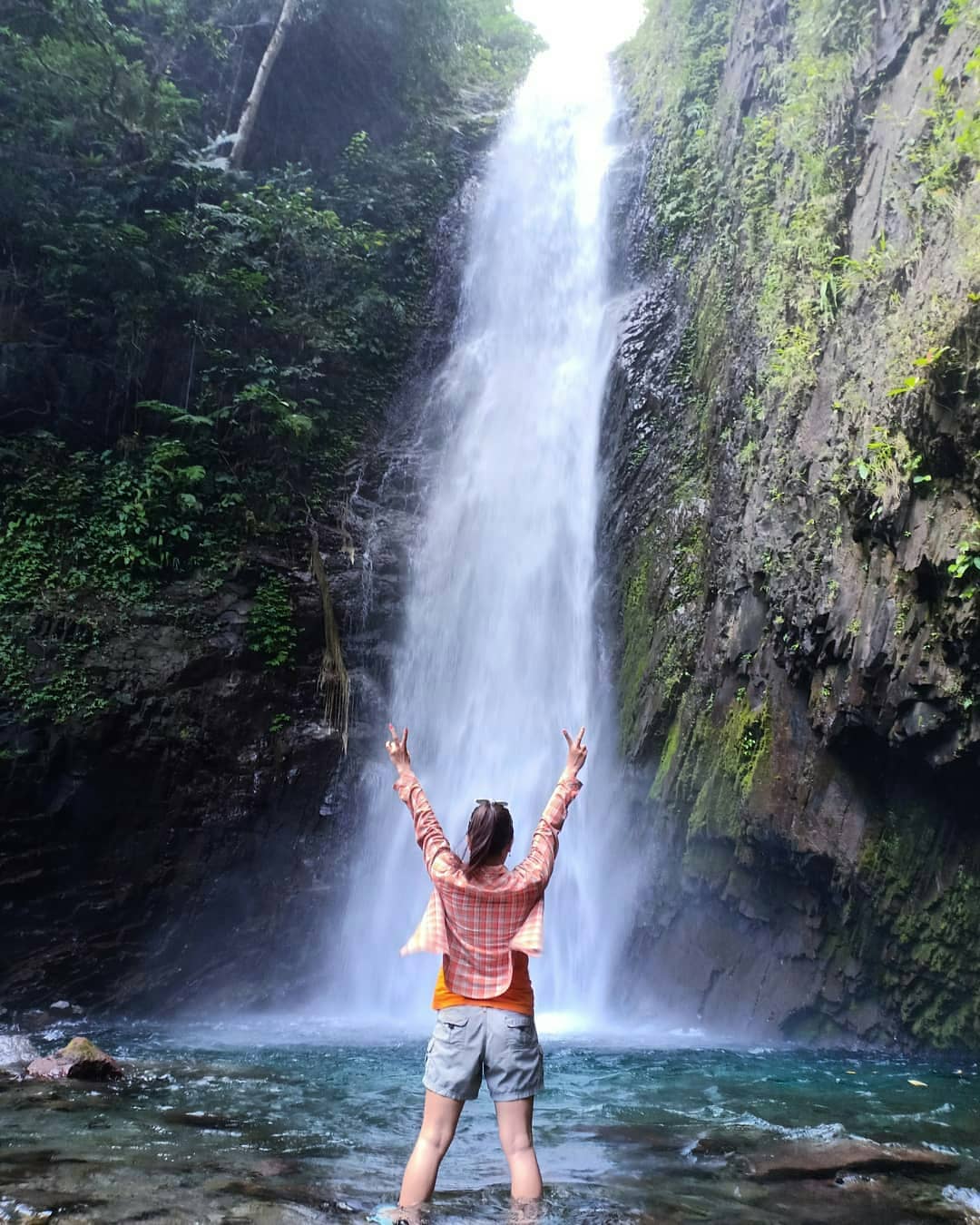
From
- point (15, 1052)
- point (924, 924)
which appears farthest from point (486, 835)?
point (924, 924)

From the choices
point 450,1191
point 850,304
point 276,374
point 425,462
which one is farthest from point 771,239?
point 450,1191

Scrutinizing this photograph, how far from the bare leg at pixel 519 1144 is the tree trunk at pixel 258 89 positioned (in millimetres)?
15235

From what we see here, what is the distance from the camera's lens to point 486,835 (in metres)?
3.15

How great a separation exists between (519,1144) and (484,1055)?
31 centimetres

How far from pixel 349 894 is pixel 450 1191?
724 centimetres

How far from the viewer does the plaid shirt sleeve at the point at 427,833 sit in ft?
10.5

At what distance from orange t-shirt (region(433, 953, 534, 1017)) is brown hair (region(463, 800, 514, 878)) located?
34 cm

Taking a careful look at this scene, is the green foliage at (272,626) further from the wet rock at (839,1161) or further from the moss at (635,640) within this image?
the wet rock at (839,1161)

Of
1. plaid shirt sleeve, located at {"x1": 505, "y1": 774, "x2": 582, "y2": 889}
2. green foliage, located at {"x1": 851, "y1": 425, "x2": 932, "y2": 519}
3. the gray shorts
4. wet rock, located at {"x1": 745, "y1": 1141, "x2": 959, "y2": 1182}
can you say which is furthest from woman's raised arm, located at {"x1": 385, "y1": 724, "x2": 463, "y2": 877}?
green foliage, located at {"x1": 851, "y1": 425, "x2": 932, "y2": 519}

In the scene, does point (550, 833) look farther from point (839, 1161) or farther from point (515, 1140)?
point (839, 1161)

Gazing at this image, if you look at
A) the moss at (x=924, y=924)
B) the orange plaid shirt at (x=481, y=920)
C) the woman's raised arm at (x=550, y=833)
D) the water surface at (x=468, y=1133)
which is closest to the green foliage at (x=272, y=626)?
the water surface at (x=468, y=1133)

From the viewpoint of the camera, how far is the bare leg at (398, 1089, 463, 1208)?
2.96m

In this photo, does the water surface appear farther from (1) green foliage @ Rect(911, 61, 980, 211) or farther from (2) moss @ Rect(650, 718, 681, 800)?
(1) green foliage @ Rect(911, 61, 980, 211)

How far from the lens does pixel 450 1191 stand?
3682 mm
